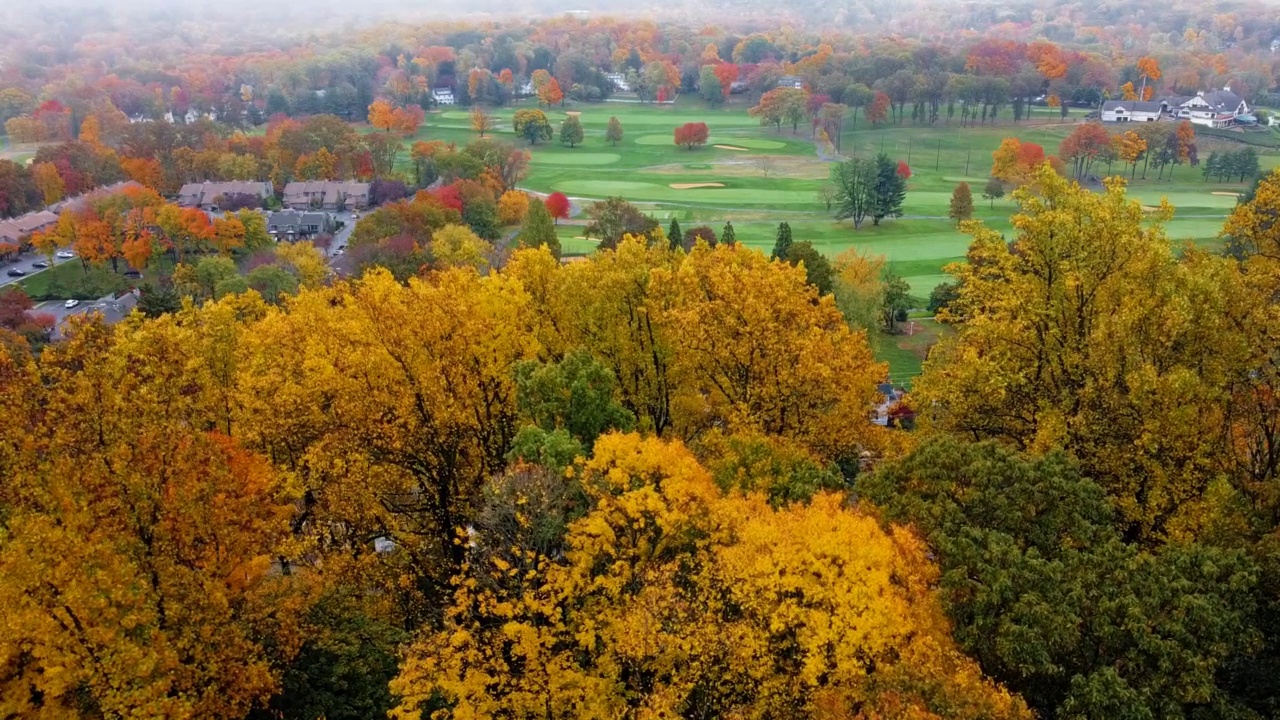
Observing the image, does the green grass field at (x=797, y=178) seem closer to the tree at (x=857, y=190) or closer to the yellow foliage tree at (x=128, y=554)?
the tree at (x=857, y=190)

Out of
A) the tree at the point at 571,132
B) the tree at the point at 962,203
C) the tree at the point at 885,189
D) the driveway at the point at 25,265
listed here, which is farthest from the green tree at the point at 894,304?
the tree at the point at 571,132

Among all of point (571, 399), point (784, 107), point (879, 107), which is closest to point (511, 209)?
point (571, 399)

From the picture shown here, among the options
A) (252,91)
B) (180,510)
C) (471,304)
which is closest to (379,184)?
(471,304)

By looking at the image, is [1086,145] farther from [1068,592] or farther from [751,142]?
[1068,592]

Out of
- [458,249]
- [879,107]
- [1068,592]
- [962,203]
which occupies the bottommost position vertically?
[458,249]

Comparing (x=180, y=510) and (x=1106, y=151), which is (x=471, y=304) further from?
(x=1106, y=151)

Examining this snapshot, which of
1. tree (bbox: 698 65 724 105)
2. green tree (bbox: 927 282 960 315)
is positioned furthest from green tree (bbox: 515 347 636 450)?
tree (bbox: 698 65 724 105)
